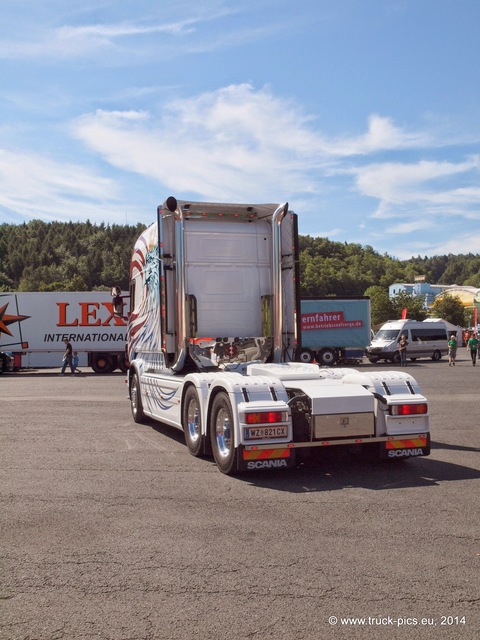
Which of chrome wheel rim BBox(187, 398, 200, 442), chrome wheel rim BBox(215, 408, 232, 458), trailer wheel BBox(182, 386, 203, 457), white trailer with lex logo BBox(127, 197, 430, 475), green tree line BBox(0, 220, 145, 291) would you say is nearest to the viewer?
white trailer with lex logo BBox(127, 197, 430, 475)

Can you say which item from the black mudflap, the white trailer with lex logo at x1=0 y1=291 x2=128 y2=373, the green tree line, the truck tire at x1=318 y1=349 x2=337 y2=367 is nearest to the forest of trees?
the green tree line

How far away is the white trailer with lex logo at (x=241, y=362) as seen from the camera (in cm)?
766

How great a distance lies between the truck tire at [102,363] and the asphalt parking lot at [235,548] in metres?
23.6

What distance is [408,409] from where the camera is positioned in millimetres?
8016

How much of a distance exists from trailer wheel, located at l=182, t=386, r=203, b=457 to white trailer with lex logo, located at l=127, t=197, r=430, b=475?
2cm

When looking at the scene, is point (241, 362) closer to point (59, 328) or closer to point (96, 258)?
point (59, 328)

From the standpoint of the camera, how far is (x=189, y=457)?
30.1 ft

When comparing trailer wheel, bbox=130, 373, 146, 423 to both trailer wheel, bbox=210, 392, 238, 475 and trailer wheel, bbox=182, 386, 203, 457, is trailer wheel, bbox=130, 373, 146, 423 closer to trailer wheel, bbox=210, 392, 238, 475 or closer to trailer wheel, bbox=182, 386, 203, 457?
trailer wheel, bbox=182, 386, 203, 457

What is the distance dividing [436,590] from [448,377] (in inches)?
873

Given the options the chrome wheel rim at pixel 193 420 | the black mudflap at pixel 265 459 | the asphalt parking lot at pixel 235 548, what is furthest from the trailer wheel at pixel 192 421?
the black mudflap at pixel 265 459

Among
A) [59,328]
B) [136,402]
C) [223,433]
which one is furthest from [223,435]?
[59,328]

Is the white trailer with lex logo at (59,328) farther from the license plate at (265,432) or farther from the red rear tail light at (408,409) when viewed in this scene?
the license plate at (265,432)

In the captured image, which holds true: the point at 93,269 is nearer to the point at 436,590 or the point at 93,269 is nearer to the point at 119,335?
the point at 119,335

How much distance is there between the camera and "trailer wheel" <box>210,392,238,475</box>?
768 centimetres
